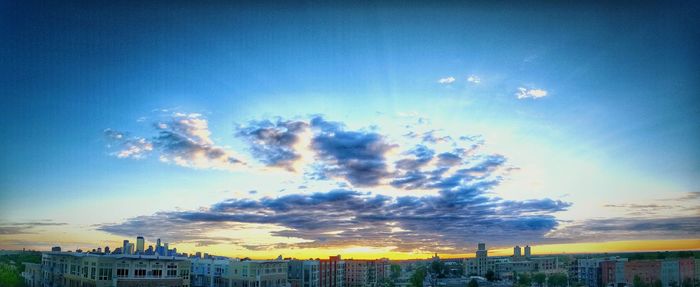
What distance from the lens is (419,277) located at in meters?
8.02

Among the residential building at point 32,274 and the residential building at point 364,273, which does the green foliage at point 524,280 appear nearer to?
the residential building at point 364,273

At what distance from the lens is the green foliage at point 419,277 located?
25.5 feet

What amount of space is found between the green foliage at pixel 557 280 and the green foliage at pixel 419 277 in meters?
2.24

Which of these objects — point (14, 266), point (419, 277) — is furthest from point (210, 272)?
point (419, 277)

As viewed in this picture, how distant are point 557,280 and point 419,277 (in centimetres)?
281

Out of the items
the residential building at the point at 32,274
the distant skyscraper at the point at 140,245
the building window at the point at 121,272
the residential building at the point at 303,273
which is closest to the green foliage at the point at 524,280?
the residential building at the point at 303,273

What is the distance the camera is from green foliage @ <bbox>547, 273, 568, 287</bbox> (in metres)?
8.98

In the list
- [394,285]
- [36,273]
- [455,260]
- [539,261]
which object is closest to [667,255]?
[539,261]

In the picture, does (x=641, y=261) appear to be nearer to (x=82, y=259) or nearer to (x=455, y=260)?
(x=455, y=260)

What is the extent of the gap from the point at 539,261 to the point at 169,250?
6407 mm

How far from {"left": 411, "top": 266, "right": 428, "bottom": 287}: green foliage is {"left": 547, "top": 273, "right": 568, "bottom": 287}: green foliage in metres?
2.24

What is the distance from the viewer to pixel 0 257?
5.02 meters

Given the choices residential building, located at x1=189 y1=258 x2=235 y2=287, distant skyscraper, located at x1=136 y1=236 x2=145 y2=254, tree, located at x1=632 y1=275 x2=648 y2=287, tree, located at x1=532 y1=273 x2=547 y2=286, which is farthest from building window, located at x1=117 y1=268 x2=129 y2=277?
tree, located at x1=632 y1=275 x2=648 y2=287

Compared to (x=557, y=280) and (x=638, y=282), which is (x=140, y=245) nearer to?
(x=557, y=280)
